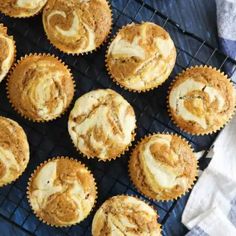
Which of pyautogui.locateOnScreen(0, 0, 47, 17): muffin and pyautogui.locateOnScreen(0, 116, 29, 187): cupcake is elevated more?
pyautogui.locateOnScreen(0, 0, 47, 17): muffin

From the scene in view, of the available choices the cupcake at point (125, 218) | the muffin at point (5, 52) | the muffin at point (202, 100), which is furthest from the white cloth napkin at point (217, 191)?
→ the muffin at point (5, 52)

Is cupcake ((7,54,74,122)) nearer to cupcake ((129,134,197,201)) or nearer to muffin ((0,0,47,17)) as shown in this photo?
muffin ((0,0,47,17))

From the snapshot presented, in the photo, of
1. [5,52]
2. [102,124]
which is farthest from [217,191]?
[5,52]

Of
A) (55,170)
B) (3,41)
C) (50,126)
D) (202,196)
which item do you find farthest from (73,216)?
(3,41)

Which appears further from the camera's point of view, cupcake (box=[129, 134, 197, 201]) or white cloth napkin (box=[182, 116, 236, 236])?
white cloth napkin (box=[182, 116, 236, 236])

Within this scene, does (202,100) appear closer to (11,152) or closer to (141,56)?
(141,56)

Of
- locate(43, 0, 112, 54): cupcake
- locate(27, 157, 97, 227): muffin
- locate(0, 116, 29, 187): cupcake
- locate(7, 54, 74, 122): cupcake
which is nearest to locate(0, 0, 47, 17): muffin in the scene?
locate(43, 0, 112, 54): cupcake
